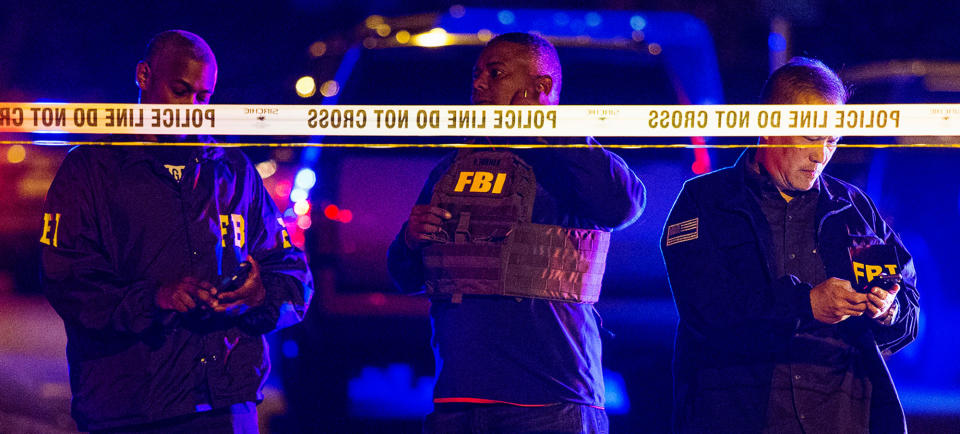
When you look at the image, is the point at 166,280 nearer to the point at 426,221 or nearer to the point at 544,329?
the point at 426,221

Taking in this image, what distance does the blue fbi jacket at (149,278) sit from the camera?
9.64 feet

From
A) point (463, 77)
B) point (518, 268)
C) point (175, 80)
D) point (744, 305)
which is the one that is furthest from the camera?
point (463, 77)

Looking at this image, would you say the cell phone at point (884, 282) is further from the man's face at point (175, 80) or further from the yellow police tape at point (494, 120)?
the man's face at point (175, 80)

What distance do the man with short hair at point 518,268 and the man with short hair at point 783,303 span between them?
225 mm

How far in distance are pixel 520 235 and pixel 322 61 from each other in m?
1.70

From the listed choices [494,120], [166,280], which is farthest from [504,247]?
[166,280]

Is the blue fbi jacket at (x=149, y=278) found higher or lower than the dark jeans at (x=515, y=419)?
higher

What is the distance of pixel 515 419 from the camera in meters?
2.84

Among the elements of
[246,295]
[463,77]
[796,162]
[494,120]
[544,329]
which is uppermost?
[463,77]

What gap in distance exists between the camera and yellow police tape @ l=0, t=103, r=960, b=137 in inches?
121

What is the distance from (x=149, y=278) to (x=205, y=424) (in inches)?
17.3

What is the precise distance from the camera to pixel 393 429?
4055 millimetres

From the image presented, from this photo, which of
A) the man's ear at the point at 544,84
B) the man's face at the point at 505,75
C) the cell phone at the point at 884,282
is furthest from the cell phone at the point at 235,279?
the cell phone at the point at 884,282

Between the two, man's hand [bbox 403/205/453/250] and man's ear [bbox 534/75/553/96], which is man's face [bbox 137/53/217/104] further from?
man's ear [bbox 534/75/553/96]
